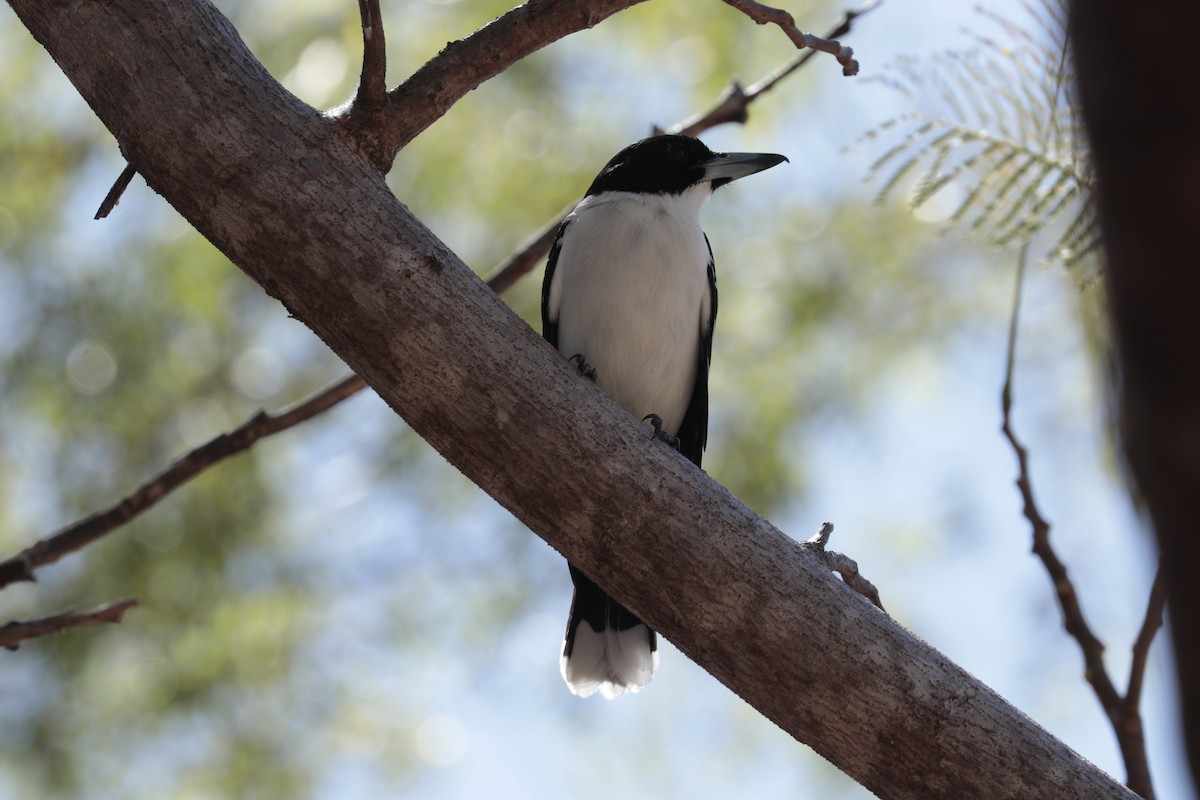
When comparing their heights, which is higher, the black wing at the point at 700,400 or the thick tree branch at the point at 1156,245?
the black wing at the point at 700,400

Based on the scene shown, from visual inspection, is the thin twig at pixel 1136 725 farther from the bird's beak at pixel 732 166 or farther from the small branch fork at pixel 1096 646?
the bird's beak at pixel 732 166

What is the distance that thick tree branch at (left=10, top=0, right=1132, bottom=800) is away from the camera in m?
2.51

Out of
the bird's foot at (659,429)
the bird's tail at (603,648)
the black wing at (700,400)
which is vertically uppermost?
the black wing at (700,400)

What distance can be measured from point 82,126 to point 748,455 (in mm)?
3976

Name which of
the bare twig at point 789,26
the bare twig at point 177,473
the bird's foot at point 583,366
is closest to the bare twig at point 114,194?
the bare twig at point 177,473

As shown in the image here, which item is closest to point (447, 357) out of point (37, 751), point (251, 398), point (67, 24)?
point (67, 24)

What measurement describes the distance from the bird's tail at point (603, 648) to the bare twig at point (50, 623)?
54.3 inches

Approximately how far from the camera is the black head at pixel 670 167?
466 cm

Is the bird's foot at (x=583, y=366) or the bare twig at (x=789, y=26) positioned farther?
the bird's foot at (x=583, y=366)

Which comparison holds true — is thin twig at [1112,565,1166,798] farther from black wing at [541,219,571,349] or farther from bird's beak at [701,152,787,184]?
bird's beak at [701,152,787,184]

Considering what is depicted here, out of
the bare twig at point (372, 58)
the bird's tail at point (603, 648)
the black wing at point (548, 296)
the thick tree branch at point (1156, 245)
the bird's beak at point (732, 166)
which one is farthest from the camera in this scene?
the bird's beak at point (732, 166)

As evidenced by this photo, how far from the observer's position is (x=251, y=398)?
22.7 feet

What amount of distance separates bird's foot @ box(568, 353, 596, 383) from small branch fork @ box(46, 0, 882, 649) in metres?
0.34

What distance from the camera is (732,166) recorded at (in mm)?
4707
